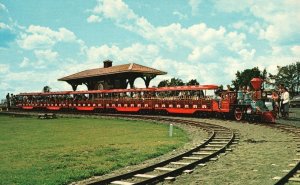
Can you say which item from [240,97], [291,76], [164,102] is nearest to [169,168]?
[240,97]

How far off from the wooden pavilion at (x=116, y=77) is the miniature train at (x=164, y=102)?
2186mm

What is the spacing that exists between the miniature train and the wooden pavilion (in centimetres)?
219

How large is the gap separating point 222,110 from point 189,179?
1823cm

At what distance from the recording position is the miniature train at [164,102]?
76.6 feet

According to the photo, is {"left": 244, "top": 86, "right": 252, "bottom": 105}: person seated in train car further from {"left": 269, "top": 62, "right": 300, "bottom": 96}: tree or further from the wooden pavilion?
{"left": 269, "top": 62, "right": 300, "bottom": 96}: tree

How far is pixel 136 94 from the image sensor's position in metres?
35.6

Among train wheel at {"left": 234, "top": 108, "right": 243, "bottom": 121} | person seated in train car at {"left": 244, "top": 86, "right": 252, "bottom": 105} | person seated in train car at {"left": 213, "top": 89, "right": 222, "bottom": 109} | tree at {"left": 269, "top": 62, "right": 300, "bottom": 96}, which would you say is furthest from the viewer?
tree at {"left": 269, "top": 62, "right": 300, "bottom": 96}

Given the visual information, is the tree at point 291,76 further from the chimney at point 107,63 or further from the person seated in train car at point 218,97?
the person seated in train car at point 218,97

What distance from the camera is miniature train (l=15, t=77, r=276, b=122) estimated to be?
23.3 metres

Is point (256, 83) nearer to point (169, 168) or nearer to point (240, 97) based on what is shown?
point (240, 97)

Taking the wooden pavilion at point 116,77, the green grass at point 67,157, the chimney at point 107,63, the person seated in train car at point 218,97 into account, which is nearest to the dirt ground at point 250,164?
the green grass at point 67,157

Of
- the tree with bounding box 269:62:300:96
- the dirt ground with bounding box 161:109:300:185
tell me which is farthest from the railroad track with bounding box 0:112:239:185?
the tree with bounding box 269:62:300:96

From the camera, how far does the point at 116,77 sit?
40.7 metres

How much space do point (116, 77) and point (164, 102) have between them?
10.0 metres
